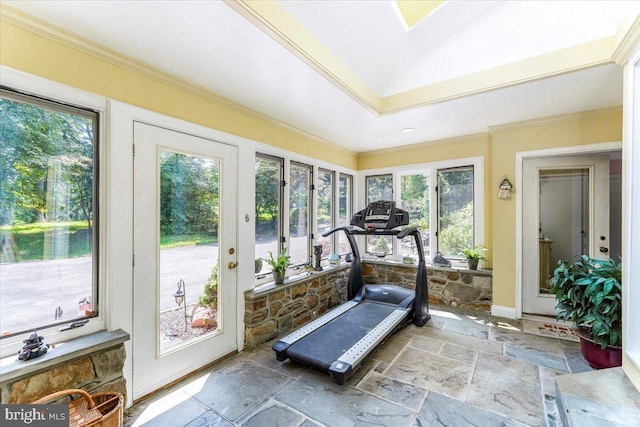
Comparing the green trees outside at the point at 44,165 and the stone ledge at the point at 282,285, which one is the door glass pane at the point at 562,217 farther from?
the green trees outside at the point at 44,165

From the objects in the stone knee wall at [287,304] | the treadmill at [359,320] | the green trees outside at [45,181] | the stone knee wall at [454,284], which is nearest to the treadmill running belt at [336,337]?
the treadmill at [359,320]

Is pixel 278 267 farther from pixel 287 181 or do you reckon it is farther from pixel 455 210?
pixel 455 210

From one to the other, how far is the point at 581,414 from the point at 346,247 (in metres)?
3.44

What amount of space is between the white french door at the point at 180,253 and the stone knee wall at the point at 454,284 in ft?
8.99

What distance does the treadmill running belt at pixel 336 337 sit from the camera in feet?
7.58

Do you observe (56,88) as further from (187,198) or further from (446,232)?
(446,232)

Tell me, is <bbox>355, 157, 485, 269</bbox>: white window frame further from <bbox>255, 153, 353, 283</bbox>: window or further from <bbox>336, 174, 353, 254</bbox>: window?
<bbox>255, 153, 353, 283</bbox>: window

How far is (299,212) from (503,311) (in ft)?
9.81

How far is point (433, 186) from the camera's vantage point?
4199 millimetres

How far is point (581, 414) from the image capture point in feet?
4.87

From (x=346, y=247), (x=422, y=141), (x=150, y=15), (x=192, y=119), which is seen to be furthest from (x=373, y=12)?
(x=346, y=247)

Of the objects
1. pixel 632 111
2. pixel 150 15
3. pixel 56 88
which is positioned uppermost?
pixel 150 15

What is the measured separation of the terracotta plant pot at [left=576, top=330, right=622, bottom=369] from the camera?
7.01 feet

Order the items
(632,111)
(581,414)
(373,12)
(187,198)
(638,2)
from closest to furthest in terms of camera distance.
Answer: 1. (581,414)
2. (638,2)
3. (632,111)
4. (373,12)
5. (187,198)
